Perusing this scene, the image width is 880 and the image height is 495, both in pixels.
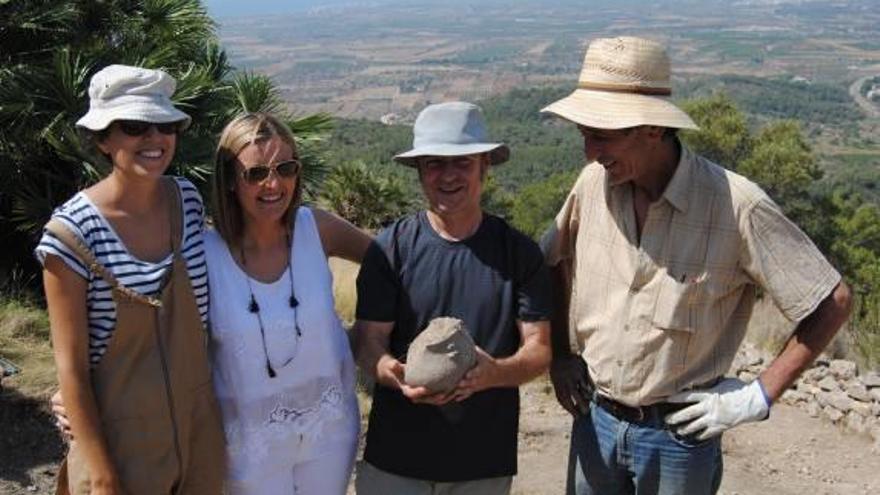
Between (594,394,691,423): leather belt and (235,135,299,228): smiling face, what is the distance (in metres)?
1.09

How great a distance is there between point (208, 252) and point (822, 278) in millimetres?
1618

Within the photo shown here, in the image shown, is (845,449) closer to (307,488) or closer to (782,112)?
(307,488)

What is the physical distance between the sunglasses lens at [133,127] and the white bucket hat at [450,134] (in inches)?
26.8

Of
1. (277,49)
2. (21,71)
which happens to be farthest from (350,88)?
(21,71)

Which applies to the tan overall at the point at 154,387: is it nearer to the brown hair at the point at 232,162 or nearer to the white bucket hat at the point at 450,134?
the brown hair at the point at 232,162

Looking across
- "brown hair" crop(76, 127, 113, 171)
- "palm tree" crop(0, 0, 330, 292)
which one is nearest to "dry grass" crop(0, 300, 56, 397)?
"palm tree" crop(0, 0, 330, 292)

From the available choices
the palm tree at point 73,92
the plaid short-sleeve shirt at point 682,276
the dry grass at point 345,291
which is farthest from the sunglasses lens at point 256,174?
the palm tree at point 73,92

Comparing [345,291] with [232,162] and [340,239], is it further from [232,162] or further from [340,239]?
[232,162]

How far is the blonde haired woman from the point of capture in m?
2.40

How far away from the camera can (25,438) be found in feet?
16.4

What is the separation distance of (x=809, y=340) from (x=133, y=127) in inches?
73.2

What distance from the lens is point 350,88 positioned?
129 metres

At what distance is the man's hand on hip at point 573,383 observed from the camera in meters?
2.77

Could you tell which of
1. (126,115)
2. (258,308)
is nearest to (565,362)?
(258,308)
